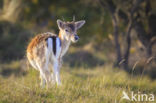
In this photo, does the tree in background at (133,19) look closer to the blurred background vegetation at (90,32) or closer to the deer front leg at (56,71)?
the blurred background vegetation at (90,32)

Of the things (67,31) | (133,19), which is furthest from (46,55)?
(133,19)

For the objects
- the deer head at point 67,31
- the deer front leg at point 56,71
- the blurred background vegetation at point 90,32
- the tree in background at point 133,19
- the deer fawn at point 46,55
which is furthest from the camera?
the blurred background vegetation at point 90,32

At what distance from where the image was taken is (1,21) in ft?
52.6

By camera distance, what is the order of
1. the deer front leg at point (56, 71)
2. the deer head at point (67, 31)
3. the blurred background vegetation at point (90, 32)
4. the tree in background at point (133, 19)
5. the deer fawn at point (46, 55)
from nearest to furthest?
the deer fawn at point (46, 55) < the deer front leg at point (56, 71) < the deer head at point (67, 31) < the tree in background at point (133, 19) < the blurred background vegetation at point (90, 32)

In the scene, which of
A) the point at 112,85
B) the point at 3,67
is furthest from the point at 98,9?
the point at 112,85

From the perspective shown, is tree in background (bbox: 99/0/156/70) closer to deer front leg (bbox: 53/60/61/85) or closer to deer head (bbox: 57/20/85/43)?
deer head (bbox: 57/20/85/43)

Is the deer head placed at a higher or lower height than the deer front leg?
higher

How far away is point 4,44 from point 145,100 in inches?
420

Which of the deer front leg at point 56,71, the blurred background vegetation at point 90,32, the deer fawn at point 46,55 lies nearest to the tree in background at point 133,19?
the blurred background vegetation at point 90,32

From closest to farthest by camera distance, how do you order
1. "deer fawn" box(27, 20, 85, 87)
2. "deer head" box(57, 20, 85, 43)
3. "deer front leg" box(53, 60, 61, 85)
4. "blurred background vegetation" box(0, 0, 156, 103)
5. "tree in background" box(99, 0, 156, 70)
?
"deer fawn" box(27, 20, 85, 87) → "deer front leg" box(53, 60, 61, 85) → "deer head" box(57, 20, 85, 43) → "tree in background" box(99, 0, 156, 70) → "blurred background vegetation" box(0, 0, 156, 103)

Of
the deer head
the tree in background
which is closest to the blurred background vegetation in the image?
the tree in background

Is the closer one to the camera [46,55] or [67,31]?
[46,55]

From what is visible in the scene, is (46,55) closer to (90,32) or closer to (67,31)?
(67,31)

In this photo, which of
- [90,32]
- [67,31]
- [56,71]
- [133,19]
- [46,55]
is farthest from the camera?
[90,32]
